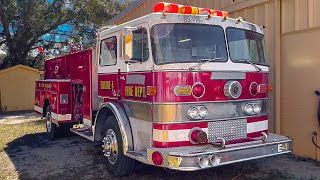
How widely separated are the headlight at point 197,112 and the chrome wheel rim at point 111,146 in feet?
4.77

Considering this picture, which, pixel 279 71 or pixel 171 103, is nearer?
pixel 171 103

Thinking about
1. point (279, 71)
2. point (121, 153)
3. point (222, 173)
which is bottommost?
point (222, 173)

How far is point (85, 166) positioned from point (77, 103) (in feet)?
6.05

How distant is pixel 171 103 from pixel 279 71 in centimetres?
337

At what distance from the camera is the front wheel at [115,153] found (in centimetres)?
515

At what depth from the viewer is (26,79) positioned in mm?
16953

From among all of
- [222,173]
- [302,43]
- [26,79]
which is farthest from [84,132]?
[26,79]

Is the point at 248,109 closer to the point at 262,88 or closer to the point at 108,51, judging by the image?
the point at 262,88

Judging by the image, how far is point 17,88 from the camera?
16750mm

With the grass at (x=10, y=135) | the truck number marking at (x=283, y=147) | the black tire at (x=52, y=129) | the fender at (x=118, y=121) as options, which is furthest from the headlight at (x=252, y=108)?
the black tire at (x=52, y=129)

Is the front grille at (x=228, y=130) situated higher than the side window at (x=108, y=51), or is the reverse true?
the side window at (x=108, y=51)

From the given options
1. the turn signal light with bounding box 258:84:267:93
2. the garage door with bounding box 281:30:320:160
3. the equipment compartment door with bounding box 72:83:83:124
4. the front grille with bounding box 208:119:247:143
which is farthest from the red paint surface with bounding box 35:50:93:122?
the garage door with bounding box 281:30:320:160

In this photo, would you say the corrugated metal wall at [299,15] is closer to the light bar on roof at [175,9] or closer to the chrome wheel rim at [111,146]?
the light bar on roof at [175,9]

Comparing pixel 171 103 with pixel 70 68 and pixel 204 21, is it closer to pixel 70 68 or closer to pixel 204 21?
pixel 204 21
